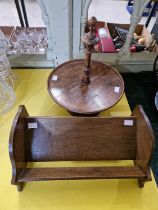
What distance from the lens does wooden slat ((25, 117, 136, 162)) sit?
1196 mm

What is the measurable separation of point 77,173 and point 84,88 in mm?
565

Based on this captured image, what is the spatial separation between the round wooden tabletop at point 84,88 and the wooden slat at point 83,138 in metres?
Result: 0.09

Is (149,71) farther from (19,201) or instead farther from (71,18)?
(19,201)

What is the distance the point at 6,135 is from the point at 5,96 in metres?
0.37

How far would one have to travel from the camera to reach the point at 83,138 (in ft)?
3.99

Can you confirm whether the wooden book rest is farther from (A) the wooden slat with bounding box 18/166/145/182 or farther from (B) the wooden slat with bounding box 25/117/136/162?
(A) the wooden slat with bounding box 18/166/145/182

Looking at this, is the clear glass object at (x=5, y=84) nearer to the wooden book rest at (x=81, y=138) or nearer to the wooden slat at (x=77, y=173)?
the wooden book rest at (x=81, y=138)

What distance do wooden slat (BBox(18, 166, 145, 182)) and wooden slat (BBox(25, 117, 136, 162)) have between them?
0.49ft

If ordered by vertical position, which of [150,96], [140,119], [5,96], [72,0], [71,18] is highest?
[72,0]

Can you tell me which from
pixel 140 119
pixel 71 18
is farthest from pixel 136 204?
pixel 71 18

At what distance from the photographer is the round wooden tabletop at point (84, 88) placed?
49.0 inches

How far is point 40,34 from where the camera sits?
76.1 inches

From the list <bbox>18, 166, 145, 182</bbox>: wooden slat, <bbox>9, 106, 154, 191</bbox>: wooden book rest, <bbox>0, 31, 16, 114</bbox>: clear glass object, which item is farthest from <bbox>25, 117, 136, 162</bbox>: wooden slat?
<bbox>0, 31, 16, 114</bbox>: clear glass object

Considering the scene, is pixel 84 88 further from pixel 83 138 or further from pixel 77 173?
pixel 77 173
